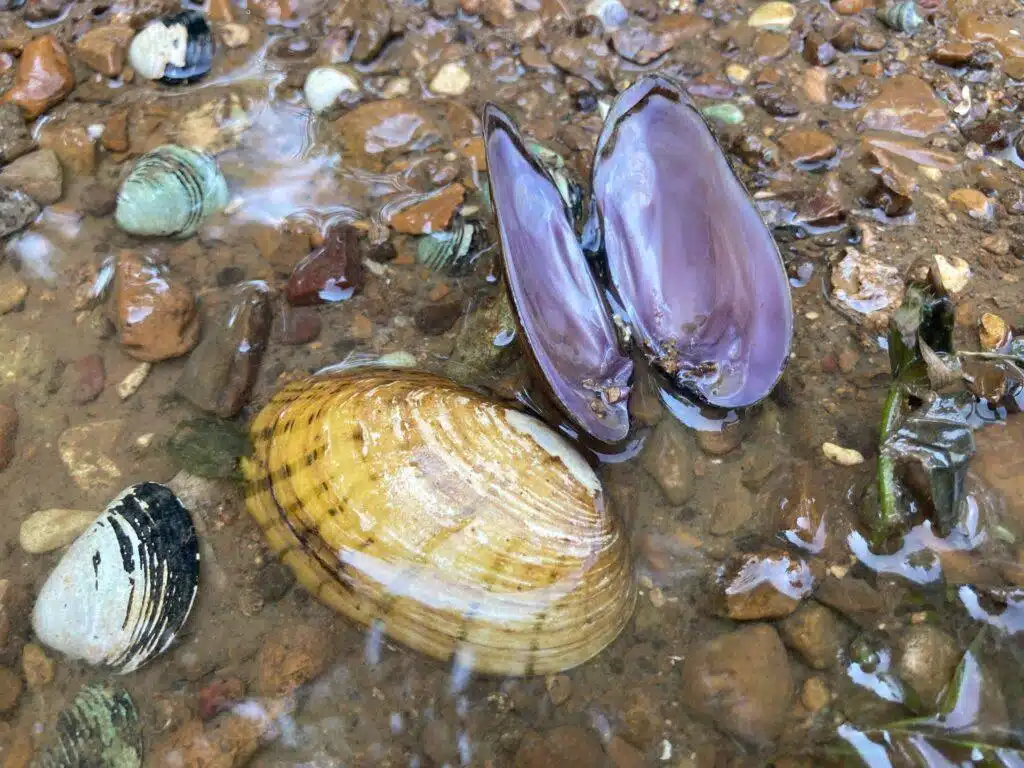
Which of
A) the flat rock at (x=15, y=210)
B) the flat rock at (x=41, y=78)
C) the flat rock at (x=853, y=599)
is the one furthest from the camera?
the flat rock at (x=41, y=78)

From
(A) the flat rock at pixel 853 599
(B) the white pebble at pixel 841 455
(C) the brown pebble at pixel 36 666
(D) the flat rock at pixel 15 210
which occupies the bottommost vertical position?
(C) the brown pebble at pixel 36 666

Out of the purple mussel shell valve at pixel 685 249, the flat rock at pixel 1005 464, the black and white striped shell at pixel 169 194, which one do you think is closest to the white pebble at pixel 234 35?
the black and white striped shell at pixel 169 194

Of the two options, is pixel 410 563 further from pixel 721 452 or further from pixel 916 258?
pixel 916 258

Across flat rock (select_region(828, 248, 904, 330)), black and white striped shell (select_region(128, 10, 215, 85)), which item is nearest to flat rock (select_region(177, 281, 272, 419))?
black and white striped shell (select_region(128, 10, 215, 85))

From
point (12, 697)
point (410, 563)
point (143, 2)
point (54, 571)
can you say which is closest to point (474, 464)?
point (410, 563)

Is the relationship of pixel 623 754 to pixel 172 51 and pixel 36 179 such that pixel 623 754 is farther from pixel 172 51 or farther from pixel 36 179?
pixel 172 51

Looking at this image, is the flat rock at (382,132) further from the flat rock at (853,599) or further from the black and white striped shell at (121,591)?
the flat rock at (853,599)

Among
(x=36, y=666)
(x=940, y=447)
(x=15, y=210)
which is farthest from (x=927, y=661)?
(x=15, y=210)
